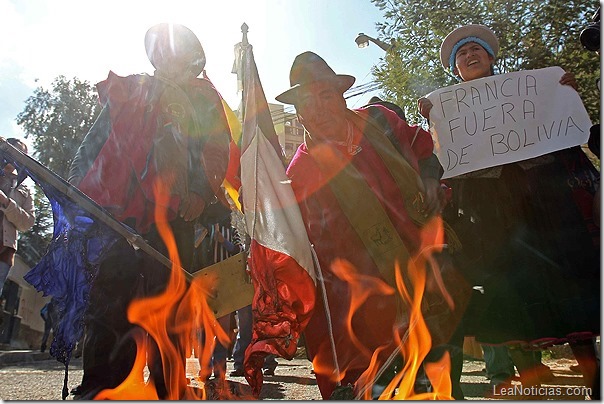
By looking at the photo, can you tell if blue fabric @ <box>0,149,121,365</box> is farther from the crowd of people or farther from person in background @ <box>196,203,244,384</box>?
person in background @ <box>196,203,244,384</box>

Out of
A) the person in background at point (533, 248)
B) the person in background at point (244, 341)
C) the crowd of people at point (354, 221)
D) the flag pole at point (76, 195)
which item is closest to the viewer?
the flag pole at point (76, 195)

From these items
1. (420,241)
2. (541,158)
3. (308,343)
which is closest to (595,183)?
(541,158)

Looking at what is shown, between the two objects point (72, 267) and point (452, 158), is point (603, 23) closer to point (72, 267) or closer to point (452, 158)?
point (452, 158)

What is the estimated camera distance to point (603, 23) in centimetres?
276

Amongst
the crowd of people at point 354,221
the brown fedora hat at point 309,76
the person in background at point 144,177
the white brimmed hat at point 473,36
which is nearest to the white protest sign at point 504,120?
the crowd of people at point 354,221

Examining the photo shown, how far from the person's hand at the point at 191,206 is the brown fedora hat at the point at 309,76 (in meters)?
0.77

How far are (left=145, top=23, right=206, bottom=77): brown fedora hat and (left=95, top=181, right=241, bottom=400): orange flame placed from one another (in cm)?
86

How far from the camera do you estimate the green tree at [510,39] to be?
7.28 m

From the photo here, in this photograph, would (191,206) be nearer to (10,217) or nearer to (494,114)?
(494,114)

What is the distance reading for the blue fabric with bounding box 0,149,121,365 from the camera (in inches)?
115

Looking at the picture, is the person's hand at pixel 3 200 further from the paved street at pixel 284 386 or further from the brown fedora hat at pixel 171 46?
the brown fedora hat at pixel 171 46

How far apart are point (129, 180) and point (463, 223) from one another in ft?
7.12

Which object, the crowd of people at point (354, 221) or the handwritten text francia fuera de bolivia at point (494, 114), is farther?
the handwritten text francia fuera de bolivia at point (494, 114)

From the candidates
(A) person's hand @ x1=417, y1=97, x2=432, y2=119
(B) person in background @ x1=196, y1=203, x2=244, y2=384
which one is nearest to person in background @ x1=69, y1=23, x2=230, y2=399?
(B) person in background @ x1=196, y1=203, x2=244, y2=384
